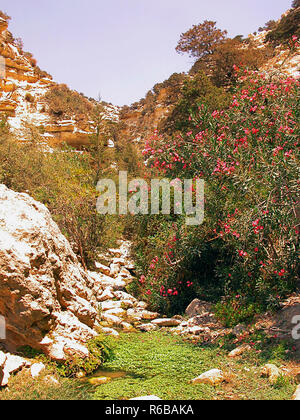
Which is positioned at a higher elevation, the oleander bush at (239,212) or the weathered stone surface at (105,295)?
the oleander bush at (239,212)

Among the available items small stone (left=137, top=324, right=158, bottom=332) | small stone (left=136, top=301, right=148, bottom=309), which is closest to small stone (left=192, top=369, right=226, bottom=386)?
small stone (left=137, top=324, right=158, bottom=332)

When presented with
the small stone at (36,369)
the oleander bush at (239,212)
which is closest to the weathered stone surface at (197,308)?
the oleander bush at (239,212)

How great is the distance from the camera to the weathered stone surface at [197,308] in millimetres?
8505

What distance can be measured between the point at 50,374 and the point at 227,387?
8.21 ft

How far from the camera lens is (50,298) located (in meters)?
5.54

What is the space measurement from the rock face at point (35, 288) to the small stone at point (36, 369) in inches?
10.9

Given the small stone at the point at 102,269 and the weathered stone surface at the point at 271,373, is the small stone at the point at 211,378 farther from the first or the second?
the small stone at the point at 102,269

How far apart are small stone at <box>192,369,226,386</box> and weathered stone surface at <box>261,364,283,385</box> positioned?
24.2 inches

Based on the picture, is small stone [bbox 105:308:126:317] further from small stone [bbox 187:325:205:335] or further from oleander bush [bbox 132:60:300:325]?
small stone [bbox 187:325:205:335]

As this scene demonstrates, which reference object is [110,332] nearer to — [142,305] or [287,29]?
[142,305]

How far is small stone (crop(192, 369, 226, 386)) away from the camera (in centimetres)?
489

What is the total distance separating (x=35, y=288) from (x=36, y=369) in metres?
1.14

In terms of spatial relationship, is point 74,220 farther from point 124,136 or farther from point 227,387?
point 124,136
